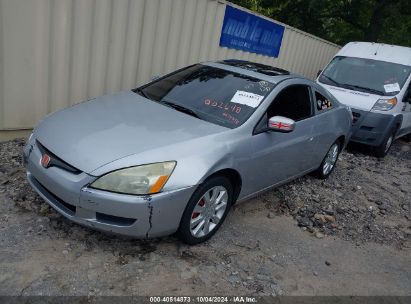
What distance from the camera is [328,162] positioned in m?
5.95

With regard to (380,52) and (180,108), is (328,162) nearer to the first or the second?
(180,108)

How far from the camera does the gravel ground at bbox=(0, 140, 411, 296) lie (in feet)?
10.1

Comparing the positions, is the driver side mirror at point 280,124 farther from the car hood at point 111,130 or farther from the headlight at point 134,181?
the headlight at point 134,181

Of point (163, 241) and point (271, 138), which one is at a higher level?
point (271, 138)

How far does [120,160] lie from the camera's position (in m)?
3.11

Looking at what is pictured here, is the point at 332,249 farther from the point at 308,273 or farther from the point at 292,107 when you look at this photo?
the point at 292,107

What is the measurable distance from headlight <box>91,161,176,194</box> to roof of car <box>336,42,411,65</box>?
721cm

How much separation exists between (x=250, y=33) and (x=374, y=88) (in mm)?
2730

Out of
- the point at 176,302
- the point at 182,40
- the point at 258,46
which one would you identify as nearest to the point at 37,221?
the point at 176,302

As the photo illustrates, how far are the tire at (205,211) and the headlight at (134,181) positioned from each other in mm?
367

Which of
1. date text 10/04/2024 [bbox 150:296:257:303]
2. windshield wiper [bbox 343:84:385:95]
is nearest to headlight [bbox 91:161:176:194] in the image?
date text 10/04/2024 [bbox 150:296:257:303]

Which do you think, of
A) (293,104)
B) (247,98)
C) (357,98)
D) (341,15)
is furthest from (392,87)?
(341,15)

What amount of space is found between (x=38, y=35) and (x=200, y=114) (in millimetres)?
2526

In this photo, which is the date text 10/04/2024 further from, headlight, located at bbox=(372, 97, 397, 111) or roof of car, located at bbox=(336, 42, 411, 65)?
roof of car, located at bbox=(336, 42, 411, 65)
